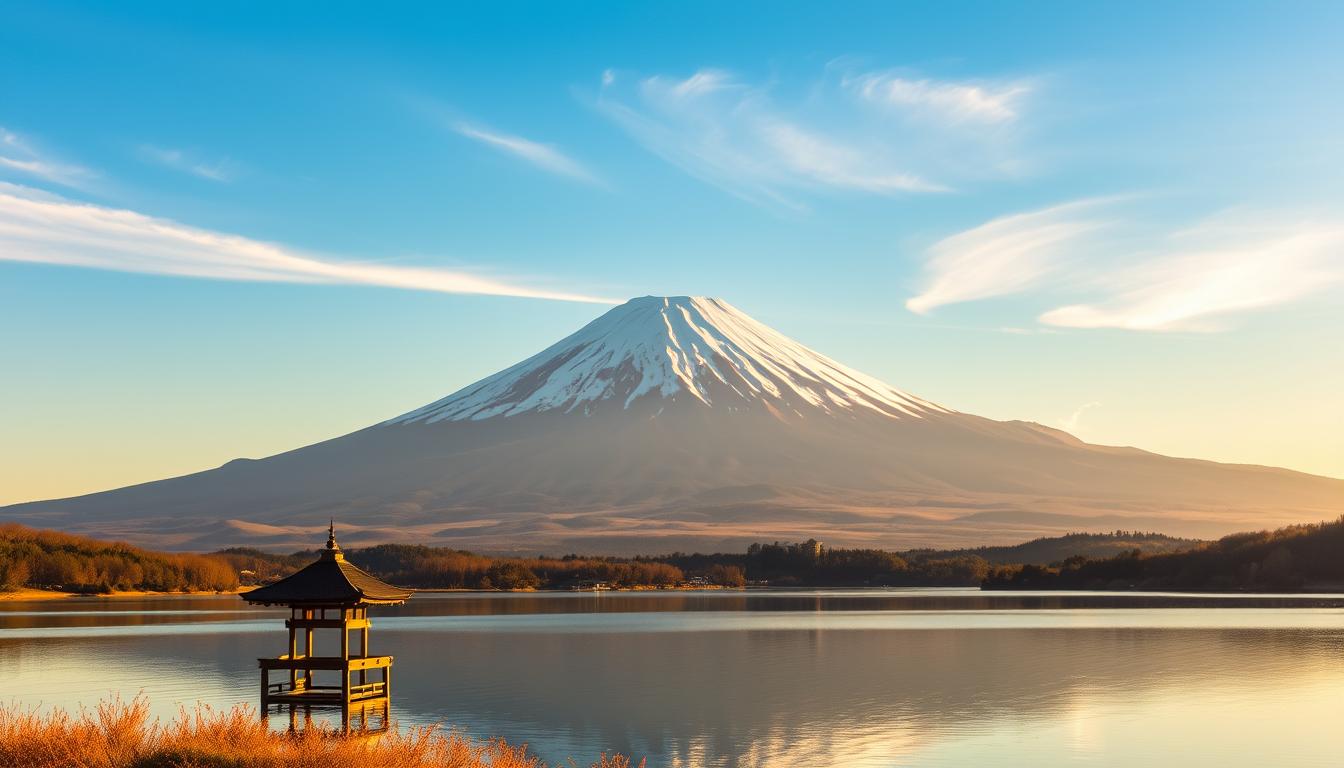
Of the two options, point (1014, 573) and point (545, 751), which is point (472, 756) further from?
point (1014, 573)

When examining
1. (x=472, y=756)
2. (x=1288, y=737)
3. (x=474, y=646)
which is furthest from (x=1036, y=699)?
(x=474, y=646)

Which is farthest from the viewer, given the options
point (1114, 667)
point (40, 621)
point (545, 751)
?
point (40, 621)

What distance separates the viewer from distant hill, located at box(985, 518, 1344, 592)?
134m

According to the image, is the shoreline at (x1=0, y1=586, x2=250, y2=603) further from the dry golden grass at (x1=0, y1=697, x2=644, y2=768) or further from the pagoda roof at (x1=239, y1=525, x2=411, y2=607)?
the dry golden grass at (x1=0, y1=697, x2=644, y2=768)

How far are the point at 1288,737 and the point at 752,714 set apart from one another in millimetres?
11740

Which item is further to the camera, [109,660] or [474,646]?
[474,646]

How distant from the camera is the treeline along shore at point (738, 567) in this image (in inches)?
5113

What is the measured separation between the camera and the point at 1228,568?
465 feet

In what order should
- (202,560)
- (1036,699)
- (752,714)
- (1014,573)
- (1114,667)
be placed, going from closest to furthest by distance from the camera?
(752,714), (1036,699), (1114,667), (202,560), (1014,573)

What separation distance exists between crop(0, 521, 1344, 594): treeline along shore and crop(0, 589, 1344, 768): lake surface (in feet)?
164

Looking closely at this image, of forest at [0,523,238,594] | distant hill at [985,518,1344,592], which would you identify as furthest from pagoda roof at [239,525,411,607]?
distant hill at [985,518,1344,592]

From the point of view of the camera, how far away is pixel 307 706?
3066 centimetres

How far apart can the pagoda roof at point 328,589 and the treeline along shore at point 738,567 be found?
93.5m

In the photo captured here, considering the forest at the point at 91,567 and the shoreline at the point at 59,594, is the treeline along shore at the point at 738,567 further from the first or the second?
the shoreline at the point at 59,594
